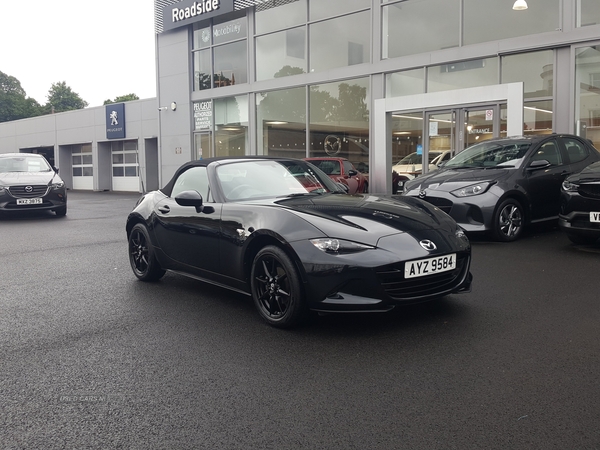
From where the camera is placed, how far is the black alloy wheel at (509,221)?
8586 mm

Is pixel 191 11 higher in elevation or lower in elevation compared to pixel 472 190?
higher

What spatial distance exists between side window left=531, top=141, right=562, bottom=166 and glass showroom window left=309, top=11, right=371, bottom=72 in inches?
377

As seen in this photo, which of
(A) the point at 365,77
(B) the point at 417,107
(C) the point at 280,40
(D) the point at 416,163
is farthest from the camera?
(C) the point at 280,40

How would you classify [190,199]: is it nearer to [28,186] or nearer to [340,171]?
[28,186]

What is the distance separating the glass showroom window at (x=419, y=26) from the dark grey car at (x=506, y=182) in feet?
23.5

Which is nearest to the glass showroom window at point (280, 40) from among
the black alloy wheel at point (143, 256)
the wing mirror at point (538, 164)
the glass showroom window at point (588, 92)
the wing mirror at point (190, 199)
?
the glass showroom window at point (588, 92)

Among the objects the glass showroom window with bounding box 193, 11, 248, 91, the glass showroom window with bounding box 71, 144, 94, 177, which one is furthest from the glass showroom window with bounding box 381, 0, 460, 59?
the glass showroom window with bounding box 71, 144, 94, 177

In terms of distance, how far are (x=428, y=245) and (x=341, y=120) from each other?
1518cm

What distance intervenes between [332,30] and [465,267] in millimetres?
16025

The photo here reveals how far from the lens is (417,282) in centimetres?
434

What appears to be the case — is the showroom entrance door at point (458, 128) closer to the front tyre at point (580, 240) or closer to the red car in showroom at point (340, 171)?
the red car in showroom at point (340, 171)

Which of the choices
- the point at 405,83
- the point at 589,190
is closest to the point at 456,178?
the point at 589,190

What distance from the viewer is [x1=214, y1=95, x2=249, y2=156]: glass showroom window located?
22.5 m

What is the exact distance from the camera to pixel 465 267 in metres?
4.71
